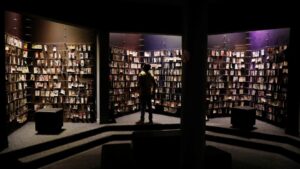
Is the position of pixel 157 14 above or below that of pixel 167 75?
above

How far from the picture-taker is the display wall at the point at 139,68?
10031mm

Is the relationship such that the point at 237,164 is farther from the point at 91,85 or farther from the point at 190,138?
the point at 91,85

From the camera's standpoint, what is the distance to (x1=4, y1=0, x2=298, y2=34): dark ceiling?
25.0 feet

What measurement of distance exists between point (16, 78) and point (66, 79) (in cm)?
165

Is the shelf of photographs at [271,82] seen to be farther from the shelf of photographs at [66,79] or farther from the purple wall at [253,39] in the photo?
the shelf of photographs at [66,79]

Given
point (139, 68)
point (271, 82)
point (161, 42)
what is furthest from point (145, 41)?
point (271, 82)

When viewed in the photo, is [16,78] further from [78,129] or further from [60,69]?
[78,129]

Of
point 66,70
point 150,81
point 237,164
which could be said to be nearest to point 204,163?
point 237,164

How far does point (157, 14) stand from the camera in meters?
9.43

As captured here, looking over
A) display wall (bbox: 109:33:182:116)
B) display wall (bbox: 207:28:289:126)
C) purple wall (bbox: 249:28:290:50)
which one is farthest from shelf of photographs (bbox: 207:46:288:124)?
display wall (bbox: 109:33:182:116)

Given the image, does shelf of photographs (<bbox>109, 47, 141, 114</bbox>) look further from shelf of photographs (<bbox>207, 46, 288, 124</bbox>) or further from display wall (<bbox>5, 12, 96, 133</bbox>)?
shelf of photographs (<bbox>207, 46, 288, 124</bbox>)

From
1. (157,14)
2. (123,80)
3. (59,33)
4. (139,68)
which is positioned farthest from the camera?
(139,68)

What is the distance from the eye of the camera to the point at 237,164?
6156 millimetres

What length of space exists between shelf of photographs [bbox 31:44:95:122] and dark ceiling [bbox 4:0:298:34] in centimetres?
114
